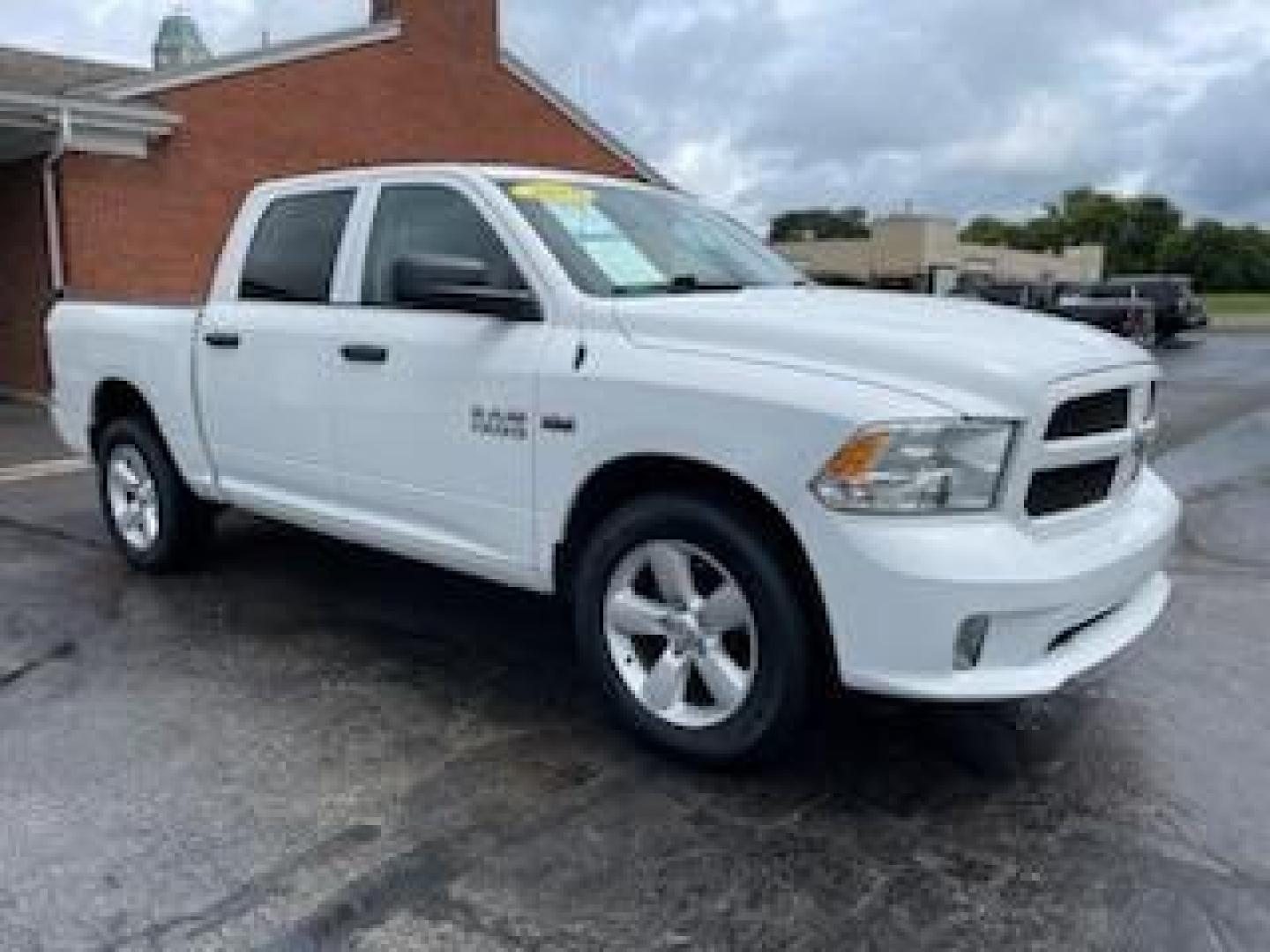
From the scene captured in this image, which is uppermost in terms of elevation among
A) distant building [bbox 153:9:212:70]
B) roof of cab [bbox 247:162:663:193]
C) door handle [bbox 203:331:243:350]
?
distant building [bbox 153:9:212:70]

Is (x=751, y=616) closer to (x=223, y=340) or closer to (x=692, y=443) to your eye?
(x=692, y=443)

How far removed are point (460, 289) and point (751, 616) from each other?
1.54 meters

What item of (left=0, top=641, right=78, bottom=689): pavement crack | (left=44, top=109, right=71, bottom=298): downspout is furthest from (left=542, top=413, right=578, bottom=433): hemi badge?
(left=44, top=109, right=71, bottom=298): downspout

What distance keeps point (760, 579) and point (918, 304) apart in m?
1.37

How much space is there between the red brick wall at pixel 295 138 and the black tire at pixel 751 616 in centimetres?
1057

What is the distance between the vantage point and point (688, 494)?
3.93 meters

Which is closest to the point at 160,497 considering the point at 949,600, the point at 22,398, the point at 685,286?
the point at 685,286

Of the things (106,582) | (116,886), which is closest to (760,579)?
(116,886)

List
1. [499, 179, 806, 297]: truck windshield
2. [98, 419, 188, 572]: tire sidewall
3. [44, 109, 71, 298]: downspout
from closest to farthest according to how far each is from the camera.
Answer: [499, 179, 806, 297]: truck windshield
[98, 419, 188, 572]: tire sidewall
[44, 109, 71, 298]: downspout

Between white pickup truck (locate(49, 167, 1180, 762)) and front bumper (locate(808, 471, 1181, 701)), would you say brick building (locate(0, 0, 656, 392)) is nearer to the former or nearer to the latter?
white pickup truck (locate(49, 167, 1180, 762))

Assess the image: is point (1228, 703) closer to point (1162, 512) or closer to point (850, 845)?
point (1162, 512)

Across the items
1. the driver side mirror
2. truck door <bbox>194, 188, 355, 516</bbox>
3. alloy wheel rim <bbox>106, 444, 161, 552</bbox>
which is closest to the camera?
the driver side mirror

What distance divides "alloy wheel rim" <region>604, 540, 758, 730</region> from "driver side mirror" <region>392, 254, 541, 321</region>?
3.18ft

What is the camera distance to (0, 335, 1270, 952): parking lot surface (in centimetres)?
311
